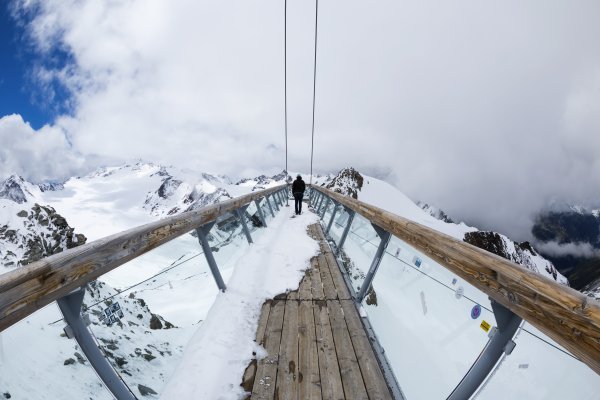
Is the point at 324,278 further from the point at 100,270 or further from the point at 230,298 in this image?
the point at 100,270

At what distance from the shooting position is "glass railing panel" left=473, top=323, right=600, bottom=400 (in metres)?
1.26

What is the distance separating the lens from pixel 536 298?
113cm

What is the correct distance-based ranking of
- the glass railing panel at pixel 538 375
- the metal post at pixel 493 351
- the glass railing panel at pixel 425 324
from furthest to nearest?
the glass railing panel at pixel 425 324
the metal post at pixel 493 351
the glass railing panel at pixel 538 375

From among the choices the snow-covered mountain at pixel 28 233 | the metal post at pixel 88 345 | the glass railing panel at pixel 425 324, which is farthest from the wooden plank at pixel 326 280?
the snow-covered mountain at pixel 28 233

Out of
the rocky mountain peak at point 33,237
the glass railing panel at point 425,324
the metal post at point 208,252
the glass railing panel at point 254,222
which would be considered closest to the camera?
the glass railing panel at point 425,324

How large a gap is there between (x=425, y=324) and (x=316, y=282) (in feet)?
7.74

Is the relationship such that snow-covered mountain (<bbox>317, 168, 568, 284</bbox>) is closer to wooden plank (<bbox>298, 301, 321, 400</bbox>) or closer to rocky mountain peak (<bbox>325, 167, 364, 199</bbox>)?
rocky mountain peak (<bbox>325, 167, 364, 199</bbox>)

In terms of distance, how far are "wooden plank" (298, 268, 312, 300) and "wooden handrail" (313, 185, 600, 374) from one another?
2438 millimetres

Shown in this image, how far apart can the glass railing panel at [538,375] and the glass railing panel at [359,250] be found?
7.06ft

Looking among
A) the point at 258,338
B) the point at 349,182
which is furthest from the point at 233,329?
the point at 349,182

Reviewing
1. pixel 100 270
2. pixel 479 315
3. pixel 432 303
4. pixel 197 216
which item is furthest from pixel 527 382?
pixel 197 216

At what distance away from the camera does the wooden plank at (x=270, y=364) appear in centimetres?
232

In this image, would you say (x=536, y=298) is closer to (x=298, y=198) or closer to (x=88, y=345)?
(x=88, y=345)

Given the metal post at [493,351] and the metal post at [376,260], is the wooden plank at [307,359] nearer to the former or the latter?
the metal post at [376,260]
